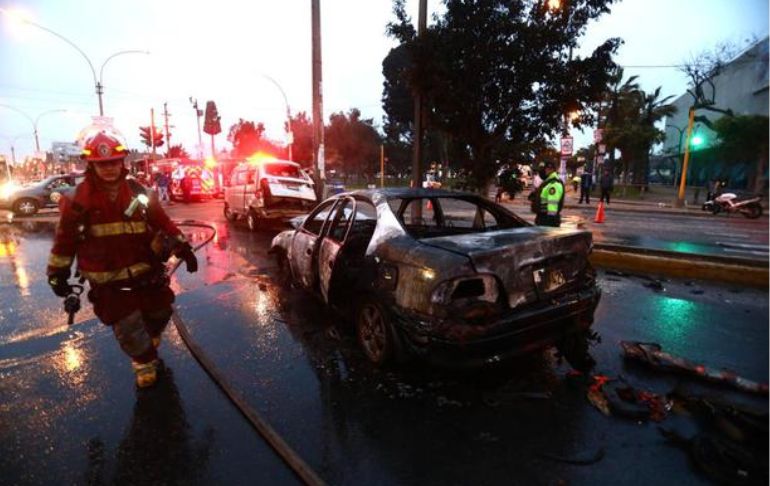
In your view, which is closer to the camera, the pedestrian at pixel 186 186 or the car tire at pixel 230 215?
the car tire at pixel 230 215

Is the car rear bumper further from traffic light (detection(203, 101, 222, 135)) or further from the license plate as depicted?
traffic light (detection(203, 101, 222, 135))

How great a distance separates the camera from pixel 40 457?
2.71 m

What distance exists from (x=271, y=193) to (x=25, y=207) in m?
11.7

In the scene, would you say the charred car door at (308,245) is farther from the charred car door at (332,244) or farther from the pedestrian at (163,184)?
the pedestrian at (163,184)

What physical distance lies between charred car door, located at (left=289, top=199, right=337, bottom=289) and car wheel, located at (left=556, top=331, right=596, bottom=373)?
249 centimetres

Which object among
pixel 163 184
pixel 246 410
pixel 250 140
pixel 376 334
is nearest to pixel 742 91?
pixel 376 334

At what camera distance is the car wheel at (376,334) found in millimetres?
A: 3547

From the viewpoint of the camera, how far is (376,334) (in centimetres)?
380

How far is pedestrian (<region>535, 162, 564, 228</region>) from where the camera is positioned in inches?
277

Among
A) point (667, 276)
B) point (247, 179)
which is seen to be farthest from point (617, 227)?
point (247, 179)

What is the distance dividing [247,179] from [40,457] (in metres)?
10.7

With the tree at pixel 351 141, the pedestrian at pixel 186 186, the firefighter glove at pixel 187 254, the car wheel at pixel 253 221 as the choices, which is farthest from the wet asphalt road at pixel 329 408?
the tree at pixel 351 141

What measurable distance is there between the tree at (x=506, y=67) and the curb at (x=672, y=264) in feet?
7.36

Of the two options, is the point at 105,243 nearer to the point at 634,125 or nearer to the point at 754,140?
the point at 754,140
